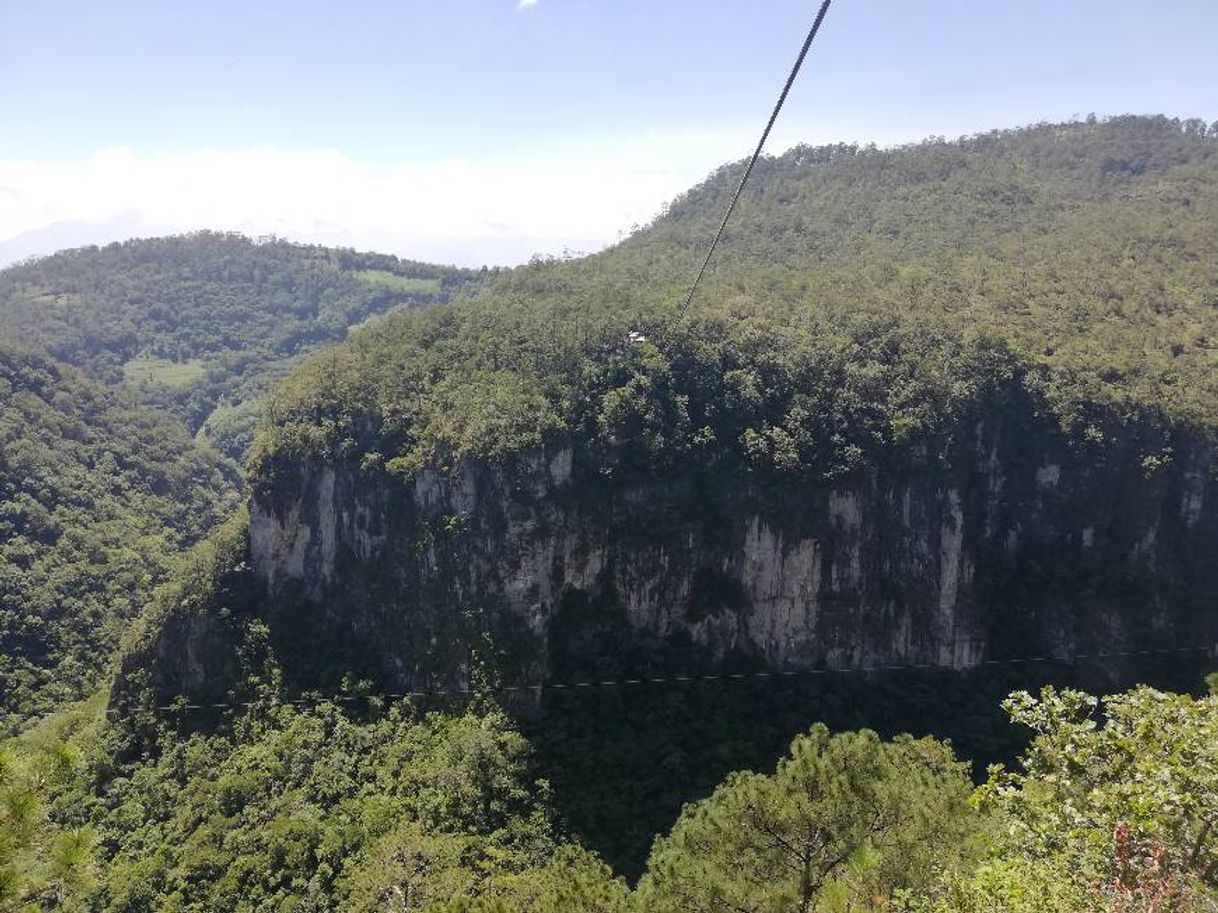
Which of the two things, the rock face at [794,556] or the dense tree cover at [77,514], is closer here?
the rock face at [794,556]

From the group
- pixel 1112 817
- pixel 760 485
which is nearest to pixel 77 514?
pixel 760 485

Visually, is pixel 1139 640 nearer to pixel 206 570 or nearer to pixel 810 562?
pixel 810 562

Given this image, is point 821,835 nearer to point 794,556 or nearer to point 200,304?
point 794,556

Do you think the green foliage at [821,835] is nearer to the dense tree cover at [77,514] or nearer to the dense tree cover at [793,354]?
the dense tree cover at [793,354]

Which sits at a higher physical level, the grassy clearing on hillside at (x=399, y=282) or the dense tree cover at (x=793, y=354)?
the grassy clearing on hillside at (x=399, y=282)

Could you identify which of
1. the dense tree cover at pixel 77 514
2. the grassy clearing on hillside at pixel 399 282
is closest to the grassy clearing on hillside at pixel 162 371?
the dense tree cover at pixel 77 514
